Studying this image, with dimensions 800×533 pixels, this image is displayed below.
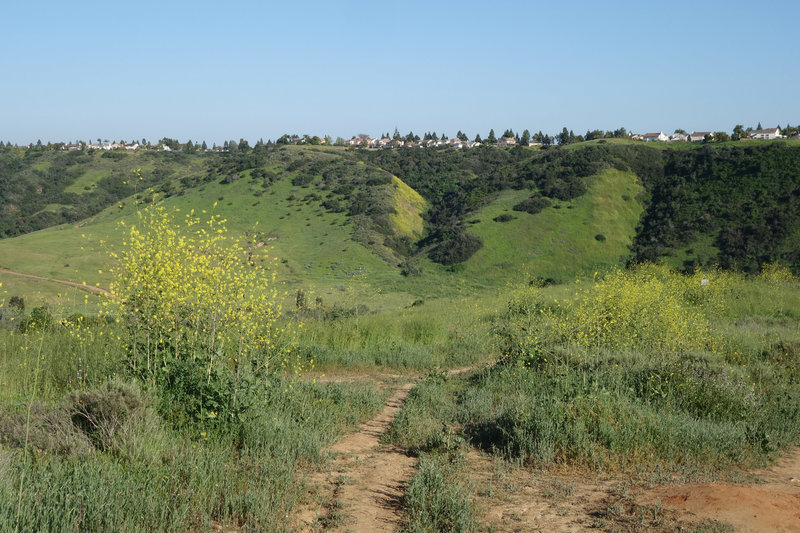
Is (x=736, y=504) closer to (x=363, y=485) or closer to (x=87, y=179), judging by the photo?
(x=363, y=485)

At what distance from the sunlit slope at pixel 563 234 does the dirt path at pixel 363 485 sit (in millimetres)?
42937

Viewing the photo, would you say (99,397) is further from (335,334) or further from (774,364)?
(774,364)

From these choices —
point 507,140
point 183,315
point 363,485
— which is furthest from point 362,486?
point 507,140

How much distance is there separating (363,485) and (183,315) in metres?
3.15

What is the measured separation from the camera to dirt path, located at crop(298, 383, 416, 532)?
16.0 ft

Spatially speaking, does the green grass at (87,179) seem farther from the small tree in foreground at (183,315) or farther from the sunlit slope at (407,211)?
the small tree in foreground at (183,315)

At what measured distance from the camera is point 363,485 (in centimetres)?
580

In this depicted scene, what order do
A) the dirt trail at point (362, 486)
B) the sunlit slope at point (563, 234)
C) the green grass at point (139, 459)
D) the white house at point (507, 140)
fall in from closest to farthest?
the green grass at point (139, 459) → the dirt trail at point (362, 486) → the sunlit slope at point (563, 234) → the white house at point (507, 140)

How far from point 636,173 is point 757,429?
7053cm

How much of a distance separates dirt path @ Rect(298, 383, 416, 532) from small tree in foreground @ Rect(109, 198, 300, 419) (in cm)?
139

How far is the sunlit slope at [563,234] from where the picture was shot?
54.1 metres

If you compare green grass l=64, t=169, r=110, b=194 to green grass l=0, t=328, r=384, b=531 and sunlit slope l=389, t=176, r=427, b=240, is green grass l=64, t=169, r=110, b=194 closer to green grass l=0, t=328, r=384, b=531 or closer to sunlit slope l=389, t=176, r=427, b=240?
sunlit slope l=389, t=176, r=427, b=240

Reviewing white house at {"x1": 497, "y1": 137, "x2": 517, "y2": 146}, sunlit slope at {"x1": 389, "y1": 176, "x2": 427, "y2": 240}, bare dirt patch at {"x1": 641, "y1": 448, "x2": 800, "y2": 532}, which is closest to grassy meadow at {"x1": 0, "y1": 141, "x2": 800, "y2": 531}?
bare dirt patch at {"x1": 641, "y1": 448, "x2": 800, "y2": 532}

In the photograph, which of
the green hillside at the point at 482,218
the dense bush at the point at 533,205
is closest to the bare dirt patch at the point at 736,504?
the green hillside at the point at 482,218
